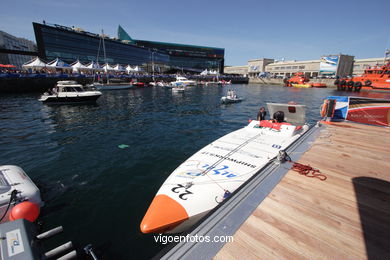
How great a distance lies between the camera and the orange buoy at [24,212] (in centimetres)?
386

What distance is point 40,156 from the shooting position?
30.3 feet

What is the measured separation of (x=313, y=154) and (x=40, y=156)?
41.7 ft

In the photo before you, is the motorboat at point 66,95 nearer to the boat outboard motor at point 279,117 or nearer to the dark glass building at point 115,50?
the boat outboard motor at point 279,117

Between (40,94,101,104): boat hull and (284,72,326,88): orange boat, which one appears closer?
(40,94,101,104): boat hull

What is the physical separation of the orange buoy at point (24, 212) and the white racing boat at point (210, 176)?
101 inches

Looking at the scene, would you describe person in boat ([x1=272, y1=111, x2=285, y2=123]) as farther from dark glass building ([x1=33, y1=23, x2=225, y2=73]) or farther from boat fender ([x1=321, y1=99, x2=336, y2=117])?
dark glass building ([x1=33, y1=23, x2=225, y2=73])

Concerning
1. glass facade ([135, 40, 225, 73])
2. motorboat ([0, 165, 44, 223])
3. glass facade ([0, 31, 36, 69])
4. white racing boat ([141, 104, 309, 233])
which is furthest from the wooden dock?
glass facade ([135, 40, 225, 73])

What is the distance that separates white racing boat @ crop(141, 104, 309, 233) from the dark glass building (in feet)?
239

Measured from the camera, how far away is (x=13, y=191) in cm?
428

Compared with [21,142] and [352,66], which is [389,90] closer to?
[21,142]

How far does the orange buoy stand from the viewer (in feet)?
12.7

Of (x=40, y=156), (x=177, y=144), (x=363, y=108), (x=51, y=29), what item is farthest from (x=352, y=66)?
(x=51, y=29)

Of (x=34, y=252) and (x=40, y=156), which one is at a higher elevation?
(x=34, y=252)

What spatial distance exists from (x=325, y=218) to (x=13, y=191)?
6943 mm
